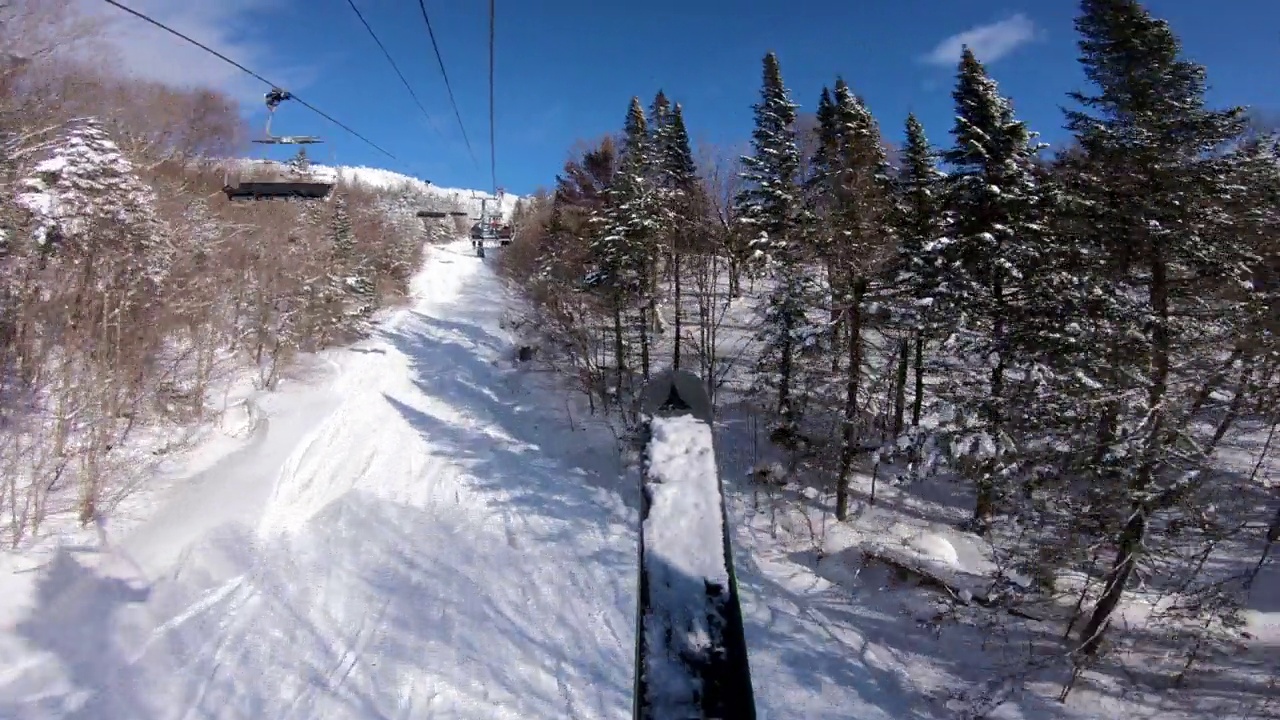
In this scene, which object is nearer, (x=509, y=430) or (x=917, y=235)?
(x=917, y=235)

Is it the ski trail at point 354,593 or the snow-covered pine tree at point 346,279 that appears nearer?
the ski trail at point 354,593

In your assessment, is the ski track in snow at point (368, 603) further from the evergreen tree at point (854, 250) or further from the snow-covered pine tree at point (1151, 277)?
the snow-covered pine tree at point (1151, 277)

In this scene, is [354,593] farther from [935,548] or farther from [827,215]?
[827,215]

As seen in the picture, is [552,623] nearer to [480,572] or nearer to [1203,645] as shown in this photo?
[480,572]

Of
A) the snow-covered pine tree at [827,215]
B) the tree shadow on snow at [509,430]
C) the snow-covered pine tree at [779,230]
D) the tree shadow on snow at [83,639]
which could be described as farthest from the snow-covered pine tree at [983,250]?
the tree shadow on snow at [83,639]

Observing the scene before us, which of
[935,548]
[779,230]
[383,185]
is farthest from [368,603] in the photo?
[383,185]
